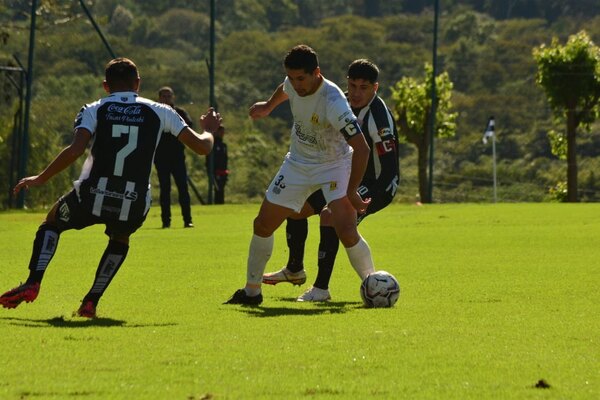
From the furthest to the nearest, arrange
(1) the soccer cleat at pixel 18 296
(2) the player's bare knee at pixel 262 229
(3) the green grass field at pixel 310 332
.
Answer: (2) the player's bare knee at pixel 262 229
(1) the soccer cleat at pixel 18 296
(3) the green grass field at pixel 310 332

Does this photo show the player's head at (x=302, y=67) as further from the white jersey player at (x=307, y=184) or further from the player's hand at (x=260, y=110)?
the player's hand at (x=260, y=110)

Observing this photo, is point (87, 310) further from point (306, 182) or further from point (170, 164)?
point (170, 164)

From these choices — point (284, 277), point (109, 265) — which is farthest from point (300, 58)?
point (284, 277)

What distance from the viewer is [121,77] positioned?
33.4ft

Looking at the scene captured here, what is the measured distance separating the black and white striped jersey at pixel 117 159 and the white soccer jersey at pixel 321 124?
1407 millimetres

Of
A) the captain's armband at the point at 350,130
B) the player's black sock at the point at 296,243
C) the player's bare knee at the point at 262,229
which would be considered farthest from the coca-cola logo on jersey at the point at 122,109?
the player's black sock at the point at 296,243

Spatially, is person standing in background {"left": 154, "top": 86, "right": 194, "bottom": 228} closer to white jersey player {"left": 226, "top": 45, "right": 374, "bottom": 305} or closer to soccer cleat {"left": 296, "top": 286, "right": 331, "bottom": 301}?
soccer cleat {"left": 296, "top": 286, "right": 331, "bottom": 301}

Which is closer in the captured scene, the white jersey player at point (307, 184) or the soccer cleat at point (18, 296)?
the soccer cleat at point (18, 296)

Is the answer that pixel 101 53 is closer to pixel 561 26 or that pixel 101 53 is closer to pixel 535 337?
pixel 561 26

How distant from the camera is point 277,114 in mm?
102562

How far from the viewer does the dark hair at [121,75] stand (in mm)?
10188

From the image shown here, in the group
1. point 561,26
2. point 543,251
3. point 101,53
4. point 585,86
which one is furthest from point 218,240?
point 561,26

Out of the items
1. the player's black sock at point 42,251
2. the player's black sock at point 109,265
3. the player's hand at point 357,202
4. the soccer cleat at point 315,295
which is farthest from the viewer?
the soccer cleat at point 315,295

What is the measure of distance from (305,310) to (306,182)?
111cm
